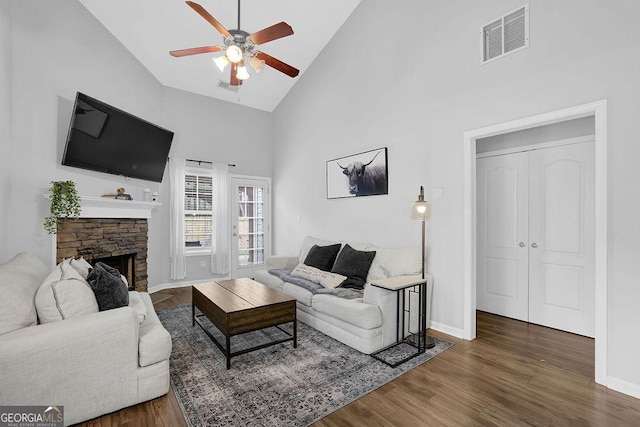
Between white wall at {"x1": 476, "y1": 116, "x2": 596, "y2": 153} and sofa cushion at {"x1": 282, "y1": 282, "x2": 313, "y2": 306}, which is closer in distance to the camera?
white wall at {"x1": 476, "y1": 116, "x2": 596, "y2": 153}

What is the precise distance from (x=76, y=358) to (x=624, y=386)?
11.8ft

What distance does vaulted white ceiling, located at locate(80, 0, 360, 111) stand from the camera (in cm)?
376

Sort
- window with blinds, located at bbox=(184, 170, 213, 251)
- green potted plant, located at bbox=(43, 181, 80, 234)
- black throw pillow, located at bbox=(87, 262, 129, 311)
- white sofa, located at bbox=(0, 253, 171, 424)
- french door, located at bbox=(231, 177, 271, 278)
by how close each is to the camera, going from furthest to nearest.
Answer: french door, located at bbox=(231, 177, 271, 278), window with blinds, located at bbox=(184, 170, 213, 251), green potted plant, located at bbox=(43, 181, 80, 234), black throw pillow, located at bbox=(87, 262, 129, 311), white sofa, located at bbox=(0, 253, 171, 424)

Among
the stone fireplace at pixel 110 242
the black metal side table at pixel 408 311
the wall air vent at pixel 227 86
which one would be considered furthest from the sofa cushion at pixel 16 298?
the wall air vent at pixel 227 86

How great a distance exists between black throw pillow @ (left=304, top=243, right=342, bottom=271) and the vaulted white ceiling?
124 inches

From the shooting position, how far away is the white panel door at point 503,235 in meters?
3.66

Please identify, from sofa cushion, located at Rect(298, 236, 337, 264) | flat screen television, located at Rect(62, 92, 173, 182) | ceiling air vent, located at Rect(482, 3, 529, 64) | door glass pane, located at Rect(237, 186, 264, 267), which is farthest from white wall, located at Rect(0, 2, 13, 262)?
ceiling air vent, located at Rect(482, 3, 529, 64)

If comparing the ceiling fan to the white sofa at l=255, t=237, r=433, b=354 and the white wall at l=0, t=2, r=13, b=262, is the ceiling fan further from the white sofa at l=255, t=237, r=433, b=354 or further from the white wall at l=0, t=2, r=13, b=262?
the white sofa at l=255, t=237, r=433, b=354

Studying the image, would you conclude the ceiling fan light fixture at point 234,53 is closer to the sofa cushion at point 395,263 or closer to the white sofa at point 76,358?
the white sofa at point 76,358

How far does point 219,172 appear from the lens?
555 cm

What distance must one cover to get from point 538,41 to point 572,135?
3.99ft

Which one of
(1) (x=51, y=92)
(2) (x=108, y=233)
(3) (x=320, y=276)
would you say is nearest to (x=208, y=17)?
(1) (x=51, y=92)

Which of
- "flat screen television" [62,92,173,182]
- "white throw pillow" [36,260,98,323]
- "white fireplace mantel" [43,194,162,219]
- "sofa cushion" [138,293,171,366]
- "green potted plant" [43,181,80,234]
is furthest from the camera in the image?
"white fireplace mantel" [43,194,162,219]

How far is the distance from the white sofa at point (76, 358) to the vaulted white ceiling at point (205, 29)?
10.7 feet
